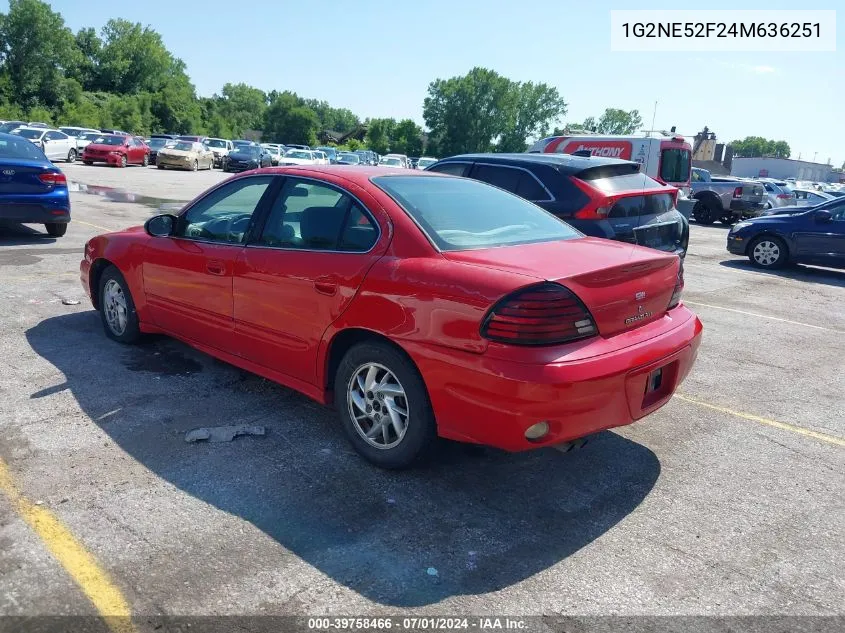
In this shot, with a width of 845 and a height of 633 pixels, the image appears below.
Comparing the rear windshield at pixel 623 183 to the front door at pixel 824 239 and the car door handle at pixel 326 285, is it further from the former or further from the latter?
the front door at pixel 824 239

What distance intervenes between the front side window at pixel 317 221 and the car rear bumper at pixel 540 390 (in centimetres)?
80

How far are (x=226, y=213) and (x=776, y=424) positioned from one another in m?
3.95

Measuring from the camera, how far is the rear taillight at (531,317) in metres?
3.15

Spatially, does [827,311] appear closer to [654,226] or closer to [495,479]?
[654,226]

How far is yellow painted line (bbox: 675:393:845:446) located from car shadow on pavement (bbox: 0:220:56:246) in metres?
9.25

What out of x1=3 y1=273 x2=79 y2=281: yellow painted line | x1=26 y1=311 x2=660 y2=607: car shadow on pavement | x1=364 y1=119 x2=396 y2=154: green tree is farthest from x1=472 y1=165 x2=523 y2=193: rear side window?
x1=364 y1=119 x2=396 y2=154: green tree

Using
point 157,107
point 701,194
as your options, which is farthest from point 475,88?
point 701,194

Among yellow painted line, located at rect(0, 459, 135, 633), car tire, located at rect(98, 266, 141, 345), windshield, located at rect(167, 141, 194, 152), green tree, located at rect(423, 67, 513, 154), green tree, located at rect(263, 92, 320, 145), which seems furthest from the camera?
green tree, located at rect(423, 67, 513, 154)

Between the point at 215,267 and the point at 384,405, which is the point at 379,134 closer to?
the point at 215,267

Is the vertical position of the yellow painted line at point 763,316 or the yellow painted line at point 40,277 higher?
the yellow painted line at point 40,277

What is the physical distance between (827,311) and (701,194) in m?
14.2

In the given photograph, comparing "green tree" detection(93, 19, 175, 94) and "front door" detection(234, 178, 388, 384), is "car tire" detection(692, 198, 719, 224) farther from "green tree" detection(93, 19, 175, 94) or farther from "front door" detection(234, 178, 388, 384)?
"green tree" detection(93, 19, 175, 94)

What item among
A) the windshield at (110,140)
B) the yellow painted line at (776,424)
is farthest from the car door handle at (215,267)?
the windshield at (110,140)

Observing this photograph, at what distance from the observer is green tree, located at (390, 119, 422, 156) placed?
10706 cm
